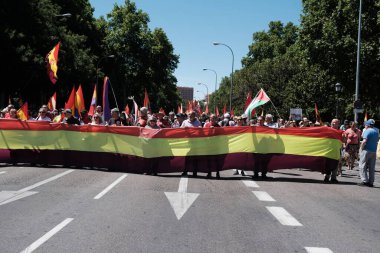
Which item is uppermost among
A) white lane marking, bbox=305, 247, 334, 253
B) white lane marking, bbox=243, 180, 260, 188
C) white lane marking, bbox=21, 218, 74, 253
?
white lane marking, bbox=21, 218, 74, 253

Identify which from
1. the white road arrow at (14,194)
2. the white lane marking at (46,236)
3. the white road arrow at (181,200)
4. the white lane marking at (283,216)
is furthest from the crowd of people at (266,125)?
the white lane marking at (46,236)

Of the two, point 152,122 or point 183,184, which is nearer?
point 183,184

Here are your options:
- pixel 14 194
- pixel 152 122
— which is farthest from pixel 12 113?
pixel 14 194

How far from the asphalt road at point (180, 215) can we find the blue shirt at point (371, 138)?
3.48 ft

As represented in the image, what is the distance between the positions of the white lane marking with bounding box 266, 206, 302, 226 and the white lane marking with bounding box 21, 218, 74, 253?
3.13 meters

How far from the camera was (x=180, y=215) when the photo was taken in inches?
316

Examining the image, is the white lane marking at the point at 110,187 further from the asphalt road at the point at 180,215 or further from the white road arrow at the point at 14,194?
the white road arrow at the point at 14,194

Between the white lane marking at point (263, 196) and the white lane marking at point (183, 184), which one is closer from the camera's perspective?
the white lane marking at point (263, 196)

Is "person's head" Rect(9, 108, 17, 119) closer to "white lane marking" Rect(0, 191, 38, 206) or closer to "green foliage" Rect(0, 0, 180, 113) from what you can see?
"white lane marking" Rect(0, 191, 38, 206)

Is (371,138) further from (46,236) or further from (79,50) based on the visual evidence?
(79,50)

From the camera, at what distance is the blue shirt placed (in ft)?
43.1

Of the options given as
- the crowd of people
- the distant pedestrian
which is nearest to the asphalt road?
the distant pedestrian

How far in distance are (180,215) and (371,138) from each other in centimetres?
711

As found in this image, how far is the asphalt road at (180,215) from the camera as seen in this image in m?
6.17
